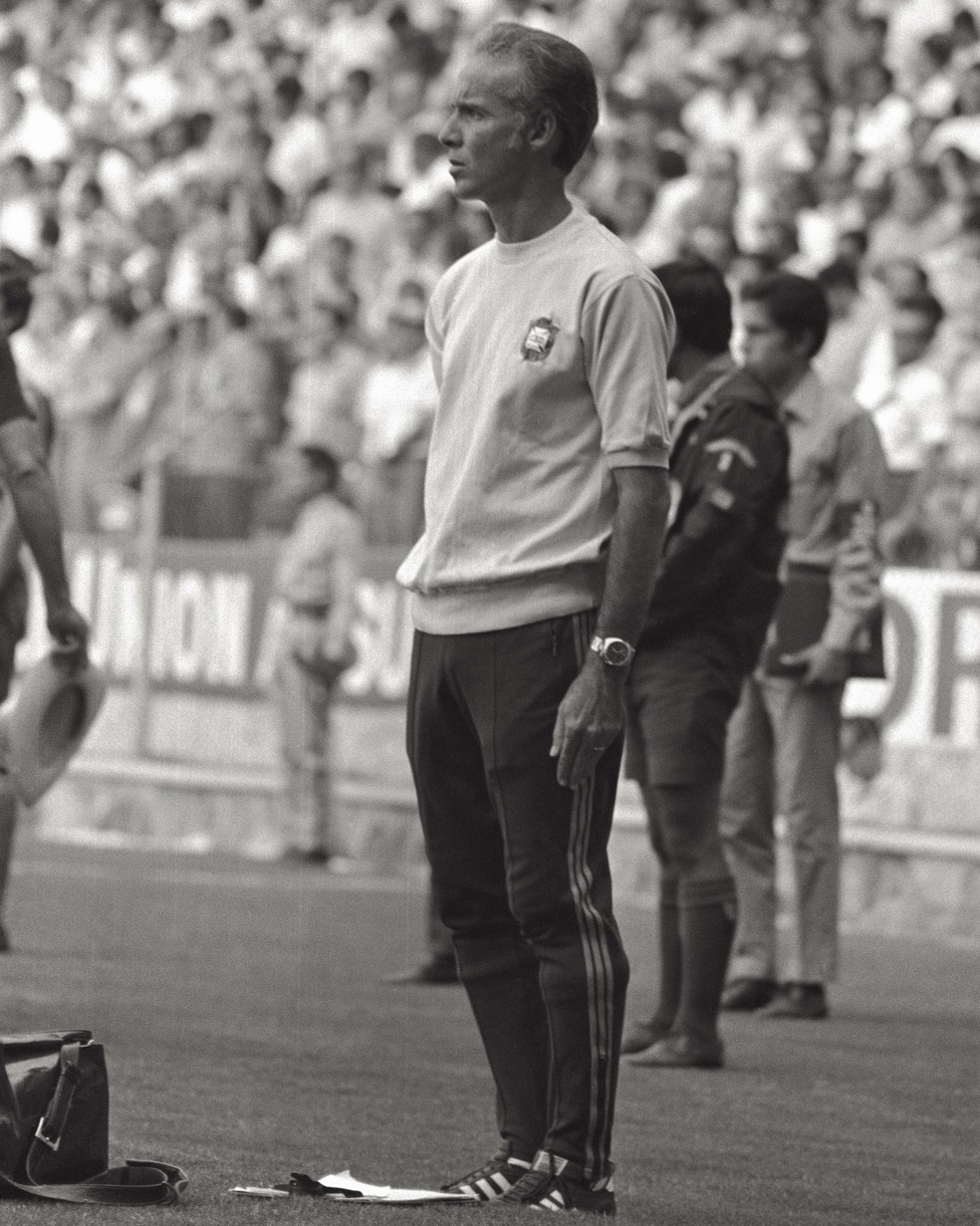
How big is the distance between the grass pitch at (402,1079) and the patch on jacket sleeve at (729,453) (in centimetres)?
159

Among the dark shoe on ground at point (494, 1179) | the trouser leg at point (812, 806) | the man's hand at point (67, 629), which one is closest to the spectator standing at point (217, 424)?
the trouser leg at point (812, 806)

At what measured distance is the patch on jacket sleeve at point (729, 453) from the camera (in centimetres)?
731

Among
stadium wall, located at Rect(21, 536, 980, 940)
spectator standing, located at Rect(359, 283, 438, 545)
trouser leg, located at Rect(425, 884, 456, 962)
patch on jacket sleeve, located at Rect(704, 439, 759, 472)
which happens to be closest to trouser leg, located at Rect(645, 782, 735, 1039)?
patch on jacket sleeve, located at Rect(704, 439, 759, 472)

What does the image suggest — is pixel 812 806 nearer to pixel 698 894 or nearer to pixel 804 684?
pixel 804 684

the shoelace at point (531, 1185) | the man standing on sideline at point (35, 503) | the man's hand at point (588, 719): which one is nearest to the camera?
the man's hand at point (588, 719)

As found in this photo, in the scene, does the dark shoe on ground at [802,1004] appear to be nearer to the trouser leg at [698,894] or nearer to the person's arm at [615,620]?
the trouser leg at [698,894]

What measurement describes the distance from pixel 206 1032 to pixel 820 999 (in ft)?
7.12

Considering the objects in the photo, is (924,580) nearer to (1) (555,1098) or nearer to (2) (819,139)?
(2) (819,139)

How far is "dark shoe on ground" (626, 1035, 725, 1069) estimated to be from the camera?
7.20 meters

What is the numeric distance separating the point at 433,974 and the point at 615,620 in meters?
4.73

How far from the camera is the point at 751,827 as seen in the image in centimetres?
883

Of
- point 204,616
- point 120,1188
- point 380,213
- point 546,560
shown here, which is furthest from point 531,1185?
point 380,213

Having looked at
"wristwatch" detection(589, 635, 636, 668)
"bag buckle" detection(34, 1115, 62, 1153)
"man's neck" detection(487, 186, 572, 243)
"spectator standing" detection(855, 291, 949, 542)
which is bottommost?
"bag buckle" detection(34, 1115, 62, 1153)

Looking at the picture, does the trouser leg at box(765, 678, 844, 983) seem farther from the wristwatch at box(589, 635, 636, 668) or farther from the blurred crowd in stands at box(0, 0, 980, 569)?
the wristwatch at box(589, 635, 636, 668)
